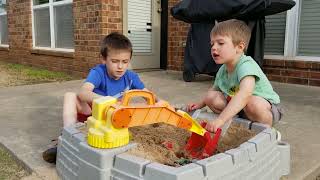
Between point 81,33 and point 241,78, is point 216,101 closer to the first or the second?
point 241,78

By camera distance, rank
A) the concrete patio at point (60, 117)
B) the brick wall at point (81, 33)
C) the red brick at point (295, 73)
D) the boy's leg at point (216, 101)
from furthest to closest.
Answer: the brick wall at point (81, 33) < the red brick at point (295, 73) < the boy's leg at point (216, 101) < the concrete patio at point (60, 117)

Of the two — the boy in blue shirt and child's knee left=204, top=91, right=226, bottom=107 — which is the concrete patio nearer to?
the boy in blue shirt

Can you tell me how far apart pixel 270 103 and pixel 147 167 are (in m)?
1.21

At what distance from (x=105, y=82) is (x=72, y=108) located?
12.8 inches

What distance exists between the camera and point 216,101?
272 centimetres

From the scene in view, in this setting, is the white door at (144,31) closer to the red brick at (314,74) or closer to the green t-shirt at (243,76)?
the red brick at (314,74)

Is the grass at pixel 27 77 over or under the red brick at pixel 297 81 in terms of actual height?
under

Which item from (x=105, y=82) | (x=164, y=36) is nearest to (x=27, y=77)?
(x=164, y=36)

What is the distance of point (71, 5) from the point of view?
762 centimetres

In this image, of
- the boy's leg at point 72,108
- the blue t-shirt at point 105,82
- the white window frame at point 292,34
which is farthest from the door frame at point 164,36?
the boy's leg at point 72,108

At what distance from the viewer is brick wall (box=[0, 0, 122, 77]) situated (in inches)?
263

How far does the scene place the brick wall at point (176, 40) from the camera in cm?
704

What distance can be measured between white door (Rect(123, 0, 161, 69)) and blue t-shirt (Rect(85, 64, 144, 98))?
4272mm

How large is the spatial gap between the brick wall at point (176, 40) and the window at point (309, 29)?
7.09ft
